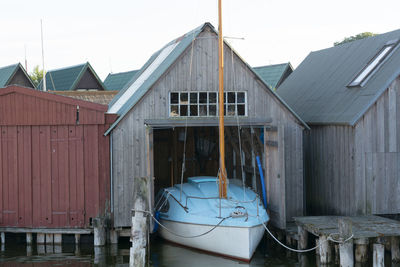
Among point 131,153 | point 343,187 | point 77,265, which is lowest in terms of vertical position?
point 77,265

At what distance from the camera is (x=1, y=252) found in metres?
20.2

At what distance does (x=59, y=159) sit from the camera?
68.1 feet

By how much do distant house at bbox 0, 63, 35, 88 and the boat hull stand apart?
27.7 metres

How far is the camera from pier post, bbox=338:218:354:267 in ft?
52.5

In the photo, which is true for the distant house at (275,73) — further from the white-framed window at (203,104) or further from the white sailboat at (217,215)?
the white sailboat at (217,215)

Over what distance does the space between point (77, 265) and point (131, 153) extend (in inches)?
165

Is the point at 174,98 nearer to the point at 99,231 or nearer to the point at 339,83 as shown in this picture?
the point at 99,231

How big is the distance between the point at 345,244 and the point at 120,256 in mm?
7352

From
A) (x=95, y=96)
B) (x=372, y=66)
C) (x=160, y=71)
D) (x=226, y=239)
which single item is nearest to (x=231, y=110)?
(x=160, y=71)

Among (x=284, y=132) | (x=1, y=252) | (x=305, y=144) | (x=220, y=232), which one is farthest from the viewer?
(x=305, y=144)

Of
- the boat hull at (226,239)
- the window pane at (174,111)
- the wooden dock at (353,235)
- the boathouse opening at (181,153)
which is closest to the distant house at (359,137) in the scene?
the wooden dock at (353,235)

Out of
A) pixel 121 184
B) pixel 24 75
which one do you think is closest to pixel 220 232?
pixel 121 184

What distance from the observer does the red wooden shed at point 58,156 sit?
20.7 m

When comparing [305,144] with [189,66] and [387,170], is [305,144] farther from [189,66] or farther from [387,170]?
[189,66]
